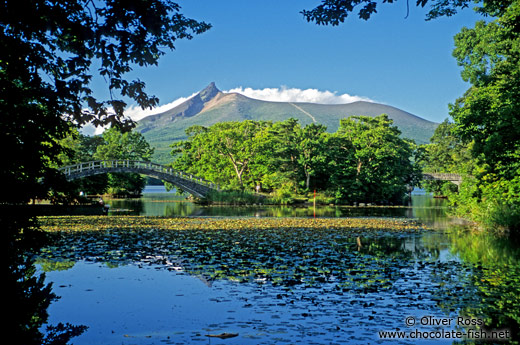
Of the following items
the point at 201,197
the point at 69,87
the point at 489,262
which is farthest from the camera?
the point at 201,197

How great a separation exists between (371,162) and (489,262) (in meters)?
45.9

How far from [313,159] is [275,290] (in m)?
46.5

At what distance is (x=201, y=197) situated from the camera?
52.2m

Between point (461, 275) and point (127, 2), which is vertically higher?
point (127, 2)

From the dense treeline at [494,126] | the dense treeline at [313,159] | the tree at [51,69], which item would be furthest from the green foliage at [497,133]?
the dense treeline at [313,159]

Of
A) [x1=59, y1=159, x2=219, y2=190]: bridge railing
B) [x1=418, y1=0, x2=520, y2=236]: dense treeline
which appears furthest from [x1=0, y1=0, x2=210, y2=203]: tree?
Result: [x1=59, y1=159, x2=219, y2=190]: bridge railing

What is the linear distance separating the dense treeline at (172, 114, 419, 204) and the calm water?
40.1m

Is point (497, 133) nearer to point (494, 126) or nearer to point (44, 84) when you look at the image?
point (494, 126)

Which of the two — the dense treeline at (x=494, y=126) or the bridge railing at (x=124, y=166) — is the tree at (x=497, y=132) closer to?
the dense treeline at (x=494, y=126)

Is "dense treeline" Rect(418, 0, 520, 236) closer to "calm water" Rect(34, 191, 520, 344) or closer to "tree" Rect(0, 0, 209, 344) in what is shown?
"calm water" Rect(34, 191, 520, 344)

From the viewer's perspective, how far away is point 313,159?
179 ft

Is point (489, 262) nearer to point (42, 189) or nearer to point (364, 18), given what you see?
point (364, 18)

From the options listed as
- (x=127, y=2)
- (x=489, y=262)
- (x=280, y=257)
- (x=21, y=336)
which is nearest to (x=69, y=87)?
(x=127, y=2)

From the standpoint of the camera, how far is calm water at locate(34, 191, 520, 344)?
258 inches
